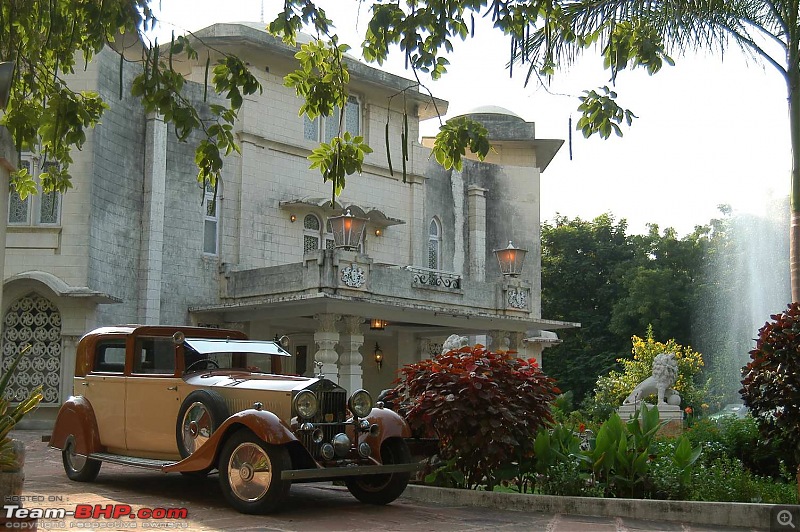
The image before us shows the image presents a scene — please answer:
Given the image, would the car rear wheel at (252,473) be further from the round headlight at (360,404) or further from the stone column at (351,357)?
the stone column at (351,357)

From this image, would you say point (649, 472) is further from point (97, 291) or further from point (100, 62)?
point (100, 62)

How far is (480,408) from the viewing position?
30.1 ft

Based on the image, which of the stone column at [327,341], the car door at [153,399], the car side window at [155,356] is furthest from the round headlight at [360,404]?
the stone column at [327,341]

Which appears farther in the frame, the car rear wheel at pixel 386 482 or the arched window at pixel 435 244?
the arched window at pixel 435 244

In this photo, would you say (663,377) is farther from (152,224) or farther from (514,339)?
(152,224)

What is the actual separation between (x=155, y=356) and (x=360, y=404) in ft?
7.75

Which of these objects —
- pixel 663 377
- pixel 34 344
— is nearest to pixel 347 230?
pixel 34 344

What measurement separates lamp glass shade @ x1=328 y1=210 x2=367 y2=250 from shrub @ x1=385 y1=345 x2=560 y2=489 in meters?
9.19

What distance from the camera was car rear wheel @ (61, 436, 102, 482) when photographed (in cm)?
960

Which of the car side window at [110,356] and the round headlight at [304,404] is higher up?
the car side window at [110,356]

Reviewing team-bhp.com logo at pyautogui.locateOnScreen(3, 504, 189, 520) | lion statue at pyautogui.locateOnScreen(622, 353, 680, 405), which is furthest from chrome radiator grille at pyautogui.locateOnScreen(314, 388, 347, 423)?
lion statue at pyautogui.locateOnScreen(622, 353, 680, 405)

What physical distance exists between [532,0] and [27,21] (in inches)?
179

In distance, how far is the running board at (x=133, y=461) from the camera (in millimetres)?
8672

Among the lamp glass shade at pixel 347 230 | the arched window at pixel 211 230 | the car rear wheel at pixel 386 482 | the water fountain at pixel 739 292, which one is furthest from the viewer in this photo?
the water fountain at pixel 739 292
